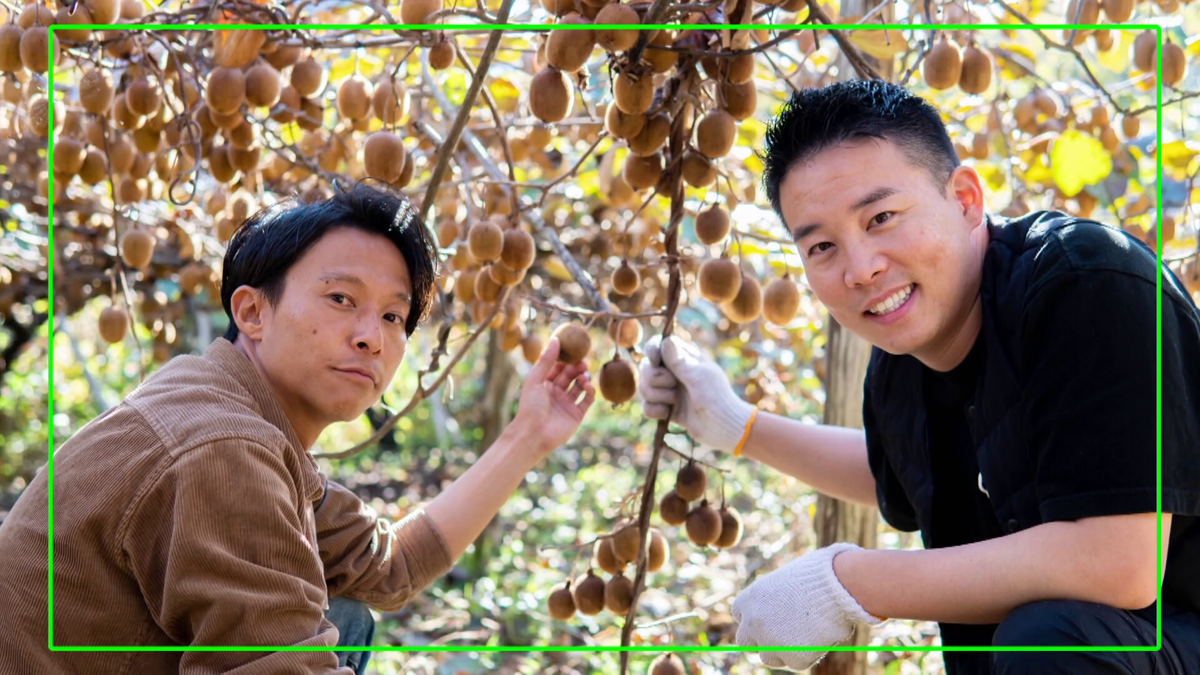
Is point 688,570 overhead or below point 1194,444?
below

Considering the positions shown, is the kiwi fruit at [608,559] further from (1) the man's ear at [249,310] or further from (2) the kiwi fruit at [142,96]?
(2) the kiwi fruit at [142,96]

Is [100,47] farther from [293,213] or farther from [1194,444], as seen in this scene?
[1194,444]

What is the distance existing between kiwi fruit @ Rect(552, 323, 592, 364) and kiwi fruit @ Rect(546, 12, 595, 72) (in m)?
0.42

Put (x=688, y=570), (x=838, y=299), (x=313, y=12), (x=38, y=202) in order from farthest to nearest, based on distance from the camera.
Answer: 1. (x=688, y=570)
2. (x=38, y=202)
3. (x=313, y=12)
4. (x=838, y=299)

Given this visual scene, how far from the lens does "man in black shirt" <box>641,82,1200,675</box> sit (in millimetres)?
993

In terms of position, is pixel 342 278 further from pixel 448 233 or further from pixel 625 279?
pixel 448 233

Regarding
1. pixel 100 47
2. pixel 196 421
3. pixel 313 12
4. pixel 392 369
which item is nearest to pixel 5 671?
pixel 196 421

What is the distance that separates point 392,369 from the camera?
118 centimetres

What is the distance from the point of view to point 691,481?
141cm

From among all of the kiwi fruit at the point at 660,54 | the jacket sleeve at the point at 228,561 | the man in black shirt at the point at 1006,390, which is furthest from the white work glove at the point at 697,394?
the jacket sleeve at the point at 228,561

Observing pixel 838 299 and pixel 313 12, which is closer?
pixel 838 299

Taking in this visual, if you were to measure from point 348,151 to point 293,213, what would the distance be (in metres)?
0.69

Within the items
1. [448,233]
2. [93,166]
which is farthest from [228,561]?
[448,233]

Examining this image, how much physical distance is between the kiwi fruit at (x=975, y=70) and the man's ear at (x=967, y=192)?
287 millimetres
